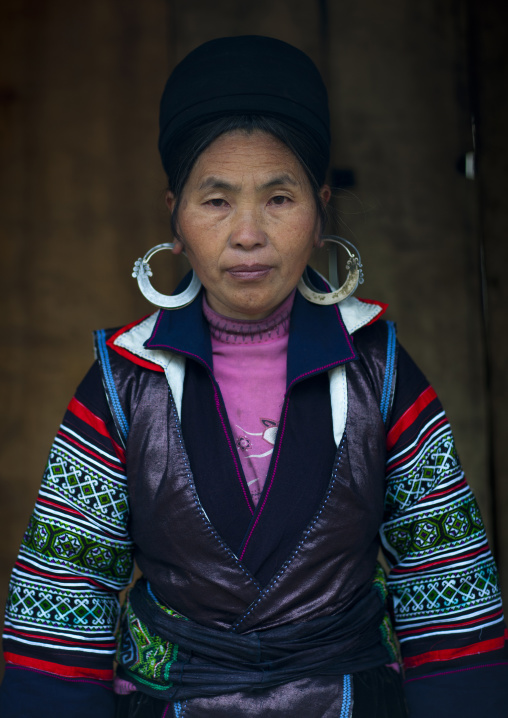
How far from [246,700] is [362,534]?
0.41 meters

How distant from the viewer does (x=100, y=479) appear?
5.26 ft

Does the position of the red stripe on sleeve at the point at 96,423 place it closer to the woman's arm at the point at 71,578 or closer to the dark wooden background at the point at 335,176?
the woman's arm at the point at 71,578

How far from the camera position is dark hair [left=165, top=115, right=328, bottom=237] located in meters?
1.59

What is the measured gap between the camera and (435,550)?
1.63 meters

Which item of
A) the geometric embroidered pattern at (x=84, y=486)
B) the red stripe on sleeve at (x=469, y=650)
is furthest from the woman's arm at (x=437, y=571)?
the geometric embroidered pattern at (x=84, y=486)

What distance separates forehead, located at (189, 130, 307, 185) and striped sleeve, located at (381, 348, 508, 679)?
537 mm

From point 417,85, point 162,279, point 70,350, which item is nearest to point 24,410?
point 70,350

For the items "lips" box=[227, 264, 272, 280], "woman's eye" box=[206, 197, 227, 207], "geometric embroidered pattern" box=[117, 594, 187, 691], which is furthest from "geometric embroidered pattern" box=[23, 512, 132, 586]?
"woman's eye" box=[206, 197, 227, 207]

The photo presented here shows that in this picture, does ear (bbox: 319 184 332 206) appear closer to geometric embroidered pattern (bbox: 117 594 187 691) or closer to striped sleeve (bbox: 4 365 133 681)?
striped sleeve (bbox: 4 365 133 681)

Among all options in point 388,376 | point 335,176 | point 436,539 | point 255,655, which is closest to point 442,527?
point 436,539

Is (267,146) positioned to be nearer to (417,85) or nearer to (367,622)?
(367,622)

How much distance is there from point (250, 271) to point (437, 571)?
760 millimetres

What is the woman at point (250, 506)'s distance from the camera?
60.6 inches

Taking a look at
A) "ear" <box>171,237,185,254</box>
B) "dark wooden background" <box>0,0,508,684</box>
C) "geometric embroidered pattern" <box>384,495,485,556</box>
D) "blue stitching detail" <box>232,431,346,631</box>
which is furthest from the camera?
A: "dark wooden background" <box>0,0,508,684</box>
